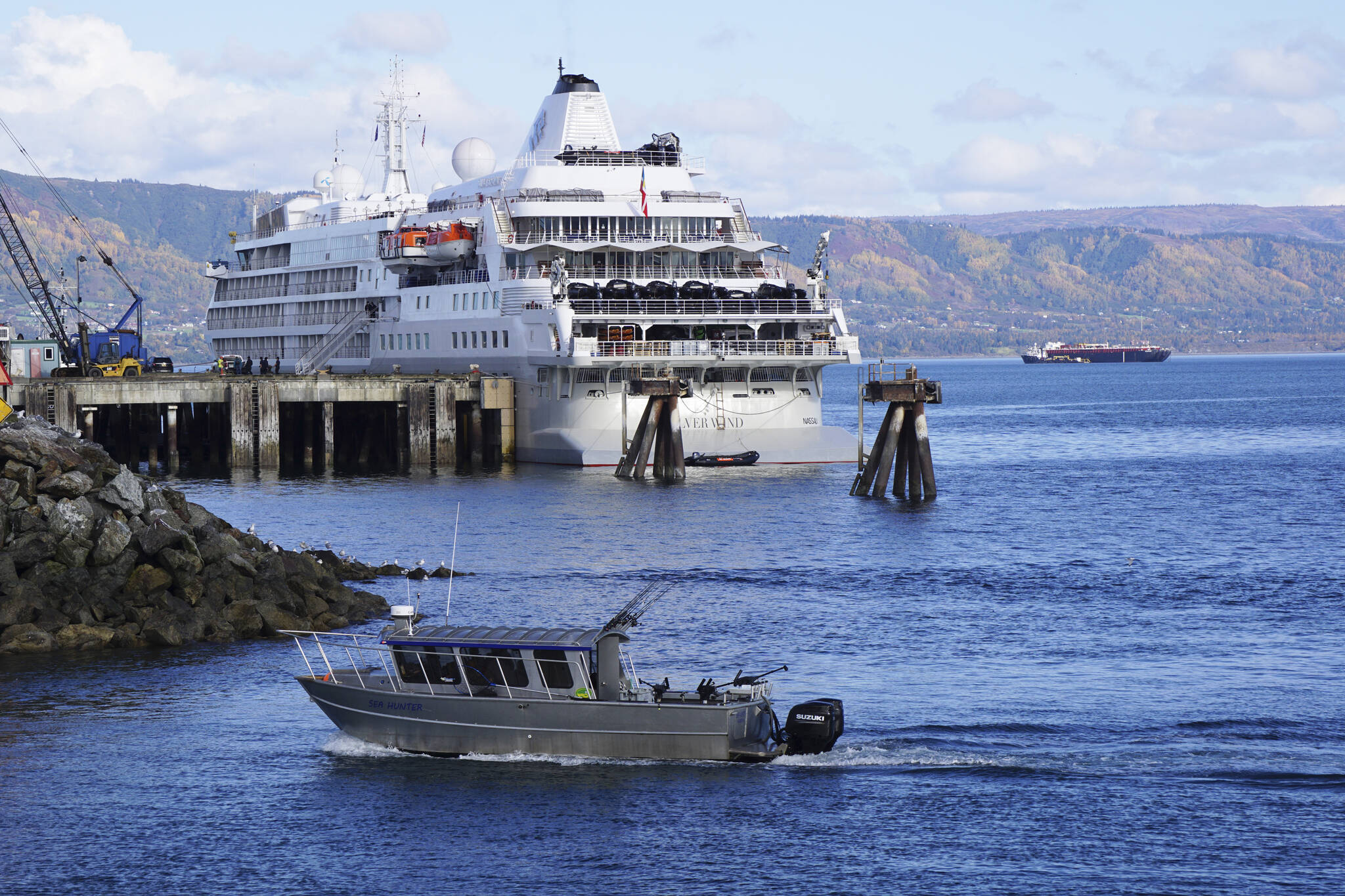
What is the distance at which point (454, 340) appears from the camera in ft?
300

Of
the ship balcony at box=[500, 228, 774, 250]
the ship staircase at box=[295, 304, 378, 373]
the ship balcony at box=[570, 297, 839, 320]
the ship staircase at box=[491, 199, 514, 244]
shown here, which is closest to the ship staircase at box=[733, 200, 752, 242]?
the ship balcony at box=[500, 228, 774, 250]

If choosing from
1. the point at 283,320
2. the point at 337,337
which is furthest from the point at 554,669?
the point at 283,320

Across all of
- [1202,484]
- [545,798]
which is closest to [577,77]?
[1202,484]

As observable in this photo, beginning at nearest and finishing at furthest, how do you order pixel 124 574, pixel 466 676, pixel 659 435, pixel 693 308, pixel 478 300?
1. pixel 466 676
2. pixel 124 574
3. pixel 659 435
4. pixel 693 308
5. pixel 478 300

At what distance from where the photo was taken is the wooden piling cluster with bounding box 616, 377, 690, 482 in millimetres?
72438

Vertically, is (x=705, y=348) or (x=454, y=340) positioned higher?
(x=454, y=340)

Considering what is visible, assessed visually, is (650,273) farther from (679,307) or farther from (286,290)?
(286,290)

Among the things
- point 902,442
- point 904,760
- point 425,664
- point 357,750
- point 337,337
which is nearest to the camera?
point 904,760

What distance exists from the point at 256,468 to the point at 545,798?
55.9m

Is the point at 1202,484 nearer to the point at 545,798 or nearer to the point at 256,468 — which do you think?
the point at 256,468

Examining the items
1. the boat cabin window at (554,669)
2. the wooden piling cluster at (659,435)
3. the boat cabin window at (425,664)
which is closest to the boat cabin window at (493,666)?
the boat cabin window at (425,664)

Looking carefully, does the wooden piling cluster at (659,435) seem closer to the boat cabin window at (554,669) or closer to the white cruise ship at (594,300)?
the white cruise ship at (594,300)

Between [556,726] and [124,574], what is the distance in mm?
15602

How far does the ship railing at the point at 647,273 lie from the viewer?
3246 inches
